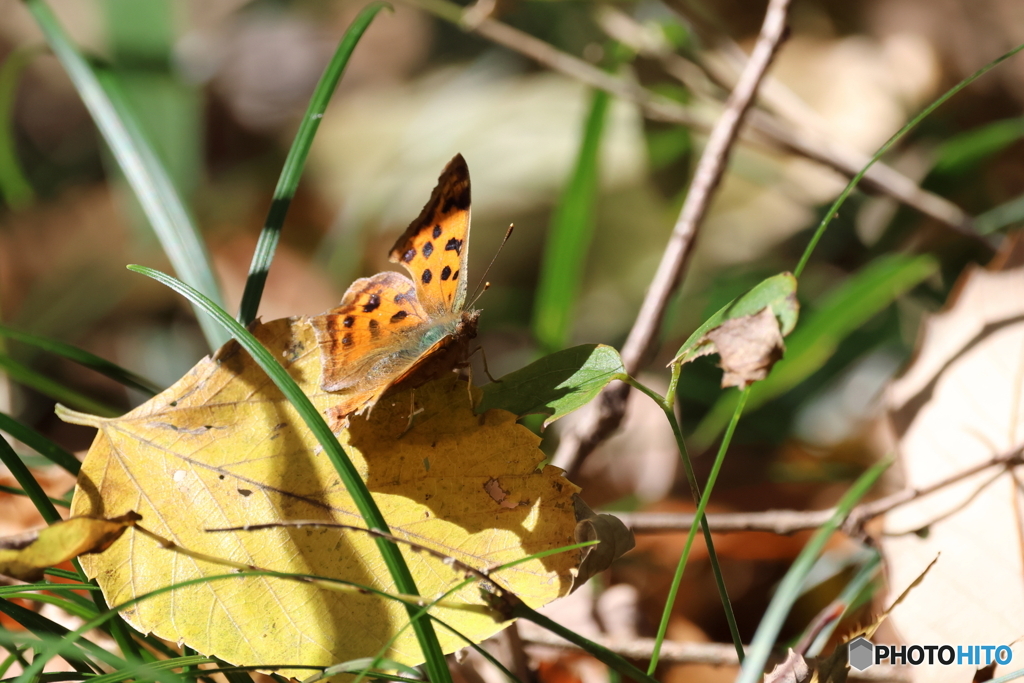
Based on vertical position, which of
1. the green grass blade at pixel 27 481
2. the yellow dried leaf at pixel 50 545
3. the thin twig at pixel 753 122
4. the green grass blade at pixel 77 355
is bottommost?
the yellow dried leaf at pixel 50 545

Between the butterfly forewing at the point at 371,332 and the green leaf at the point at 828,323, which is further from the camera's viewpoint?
the green leaf at the point at 828,323

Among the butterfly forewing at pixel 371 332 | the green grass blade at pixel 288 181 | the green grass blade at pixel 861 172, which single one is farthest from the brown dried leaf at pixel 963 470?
the green grass blade at pixel 288 181

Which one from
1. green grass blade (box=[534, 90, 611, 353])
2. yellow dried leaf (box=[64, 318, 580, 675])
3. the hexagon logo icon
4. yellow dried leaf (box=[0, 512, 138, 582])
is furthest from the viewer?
green grass blade (box=[534, 90, 611, 353])

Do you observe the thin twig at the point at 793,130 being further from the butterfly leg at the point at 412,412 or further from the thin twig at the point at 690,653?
the butterfly leg at the point at 412,412

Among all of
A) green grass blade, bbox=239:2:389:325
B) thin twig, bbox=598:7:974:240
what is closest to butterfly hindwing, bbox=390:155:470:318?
green grass blade, bbox=239:2:389:325

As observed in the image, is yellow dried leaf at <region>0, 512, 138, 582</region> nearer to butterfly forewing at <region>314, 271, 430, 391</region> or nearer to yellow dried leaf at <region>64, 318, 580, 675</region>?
yellow dried leaf at <region>64, 318, 580, 675</region>

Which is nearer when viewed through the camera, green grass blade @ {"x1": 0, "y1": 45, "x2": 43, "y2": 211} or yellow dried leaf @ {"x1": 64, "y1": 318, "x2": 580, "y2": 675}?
yellow dried leaf @ {"x1": 64, "y1": 318, "x2": 580, "y2": 675}

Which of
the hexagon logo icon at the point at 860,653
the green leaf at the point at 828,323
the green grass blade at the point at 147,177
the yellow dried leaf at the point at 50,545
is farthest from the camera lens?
the green leaf at the point at 828,323
